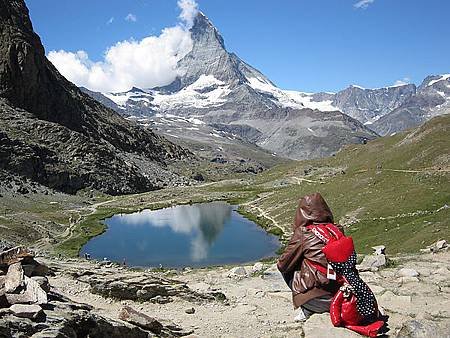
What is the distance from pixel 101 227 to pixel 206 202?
168ft

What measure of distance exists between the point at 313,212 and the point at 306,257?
4.77 feet

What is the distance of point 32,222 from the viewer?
292 feet

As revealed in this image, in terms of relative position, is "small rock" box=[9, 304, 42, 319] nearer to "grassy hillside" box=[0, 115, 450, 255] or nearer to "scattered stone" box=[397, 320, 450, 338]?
"scattered stone" box=[397, 320, 450, 338]

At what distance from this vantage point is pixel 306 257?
14.1 meters

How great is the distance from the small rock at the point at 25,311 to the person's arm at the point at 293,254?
7.54 metres

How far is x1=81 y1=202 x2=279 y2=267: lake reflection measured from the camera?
227ft

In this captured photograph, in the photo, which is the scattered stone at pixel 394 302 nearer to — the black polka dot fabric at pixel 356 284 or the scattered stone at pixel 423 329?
the black polka dot fabric at pixel 356 284

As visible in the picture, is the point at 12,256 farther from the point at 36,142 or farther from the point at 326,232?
the point at 36,142

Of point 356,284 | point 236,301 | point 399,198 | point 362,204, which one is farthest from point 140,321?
point 362,204

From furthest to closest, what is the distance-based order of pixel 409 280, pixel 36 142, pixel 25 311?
pixel 36 142 → pixel 409 280 → pixel 25 311

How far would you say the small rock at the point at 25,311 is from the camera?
424 inches

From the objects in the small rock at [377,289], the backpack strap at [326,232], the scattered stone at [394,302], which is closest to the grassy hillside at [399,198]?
the small rock at [377,289]

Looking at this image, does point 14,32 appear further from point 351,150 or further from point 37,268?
point 37,268

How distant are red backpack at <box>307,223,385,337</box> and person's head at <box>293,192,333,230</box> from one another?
3.55 ft
